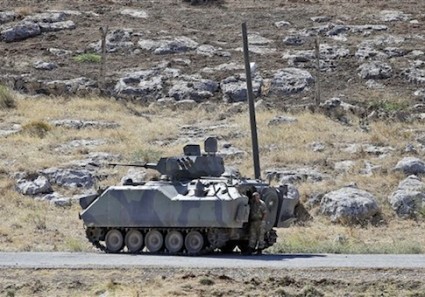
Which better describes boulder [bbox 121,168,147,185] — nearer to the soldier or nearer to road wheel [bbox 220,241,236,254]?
road wheel [bbox 220,241,236,254]

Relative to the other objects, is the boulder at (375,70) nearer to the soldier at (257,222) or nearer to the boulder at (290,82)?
the boulder at (290,82)

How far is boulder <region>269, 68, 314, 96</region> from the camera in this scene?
47.5 metres

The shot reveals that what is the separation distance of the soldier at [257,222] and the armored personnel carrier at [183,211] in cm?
19

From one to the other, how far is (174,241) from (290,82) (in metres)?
22.3

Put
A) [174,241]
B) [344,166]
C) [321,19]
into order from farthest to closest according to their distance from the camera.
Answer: [321,19] < [344,166] < [174,241]

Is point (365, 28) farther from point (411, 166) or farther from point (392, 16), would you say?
point (411, 166)

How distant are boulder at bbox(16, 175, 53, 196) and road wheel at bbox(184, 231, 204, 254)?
415 inches

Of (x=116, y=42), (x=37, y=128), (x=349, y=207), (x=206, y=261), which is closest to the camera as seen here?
(x=206, y=261)

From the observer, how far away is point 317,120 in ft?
138

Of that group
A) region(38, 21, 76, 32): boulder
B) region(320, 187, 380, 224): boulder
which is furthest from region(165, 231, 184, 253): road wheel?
region(38, 21, 76, 32): boulder

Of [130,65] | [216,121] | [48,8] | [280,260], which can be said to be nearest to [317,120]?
[216,121]

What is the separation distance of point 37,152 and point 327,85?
13.8m

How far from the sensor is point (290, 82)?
48.2 metres

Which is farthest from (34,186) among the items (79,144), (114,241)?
(114,241)
